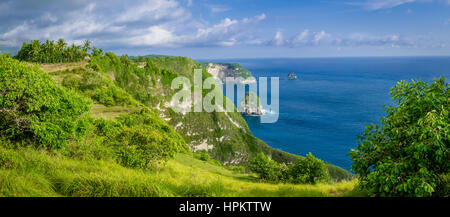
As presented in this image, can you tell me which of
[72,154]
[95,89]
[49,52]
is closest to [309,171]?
[72,154]

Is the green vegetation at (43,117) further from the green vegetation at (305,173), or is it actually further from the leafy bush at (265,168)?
the leafy bush at (265,168)

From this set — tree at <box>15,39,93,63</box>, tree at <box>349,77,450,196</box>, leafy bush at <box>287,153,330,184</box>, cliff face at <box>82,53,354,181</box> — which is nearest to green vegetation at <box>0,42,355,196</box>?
tree at <box>349,77,450,196</box>

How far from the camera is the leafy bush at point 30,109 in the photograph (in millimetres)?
11719

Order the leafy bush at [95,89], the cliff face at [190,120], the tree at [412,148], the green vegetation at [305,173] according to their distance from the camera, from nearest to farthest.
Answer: the tree at [412,148] < the green vegetation at [305,173] < the leafy bush at [95,89] < the cliff face at [190,120]

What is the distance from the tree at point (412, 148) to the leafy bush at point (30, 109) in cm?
1305

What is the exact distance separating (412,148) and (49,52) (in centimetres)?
12313

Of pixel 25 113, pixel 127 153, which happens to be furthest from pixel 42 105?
pixel 127 153

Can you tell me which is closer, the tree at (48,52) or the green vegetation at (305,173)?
the green vegetation at (305,173)

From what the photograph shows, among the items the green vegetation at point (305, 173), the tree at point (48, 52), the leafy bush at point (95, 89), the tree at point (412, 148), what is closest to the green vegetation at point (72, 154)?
the tree at point (412, 148)

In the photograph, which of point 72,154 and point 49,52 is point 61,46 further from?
point 72,154

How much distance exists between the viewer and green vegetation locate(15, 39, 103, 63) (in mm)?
102062

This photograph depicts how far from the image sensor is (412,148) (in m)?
8.50

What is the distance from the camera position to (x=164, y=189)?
7.93 metres

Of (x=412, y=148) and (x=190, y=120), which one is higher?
(x=412, y=148)
